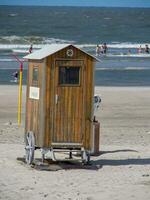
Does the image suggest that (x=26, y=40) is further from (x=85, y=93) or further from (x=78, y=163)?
(x=85, y=93)

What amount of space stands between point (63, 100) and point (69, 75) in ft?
1.28

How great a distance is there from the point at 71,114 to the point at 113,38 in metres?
72.6

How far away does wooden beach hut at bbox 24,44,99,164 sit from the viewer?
1169 centimetres

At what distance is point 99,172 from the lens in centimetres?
1157

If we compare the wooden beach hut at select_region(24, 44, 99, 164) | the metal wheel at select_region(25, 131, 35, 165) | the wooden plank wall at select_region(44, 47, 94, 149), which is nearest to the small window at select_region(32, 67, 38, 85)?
the wooden beach hut at select_region(24, 44, 99, 164)

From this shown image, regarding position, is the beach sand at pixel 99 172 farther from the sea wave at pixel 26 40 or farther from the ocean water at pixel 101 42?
the sea wave at pixel 26 40

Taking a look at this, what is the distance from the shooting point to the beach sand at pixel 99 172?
9789 millimetres

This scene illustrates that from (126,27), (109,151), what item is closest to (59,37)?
(126,27)

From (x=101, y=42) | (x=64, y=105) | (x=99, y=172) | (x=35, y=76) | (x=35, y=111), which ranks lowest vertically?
(x=99, y=172)

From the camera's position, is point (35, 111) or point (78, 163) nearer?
point (35, 111)

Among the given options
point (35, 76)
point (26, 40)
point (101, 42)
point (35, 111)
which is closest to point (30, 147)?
point (35, 111)

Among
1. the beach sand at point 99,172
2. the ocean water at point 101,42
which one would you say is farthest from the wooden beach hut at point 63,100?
the ocean water at point 101,42

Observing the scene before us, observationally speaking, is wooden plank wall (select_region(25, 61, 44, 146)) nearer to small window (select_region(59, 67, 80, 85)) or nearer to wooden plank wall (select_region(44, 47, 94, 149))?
wooden plank wall (select_region(44, 47, 94, 149))

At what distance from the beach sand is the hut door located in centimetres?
56
